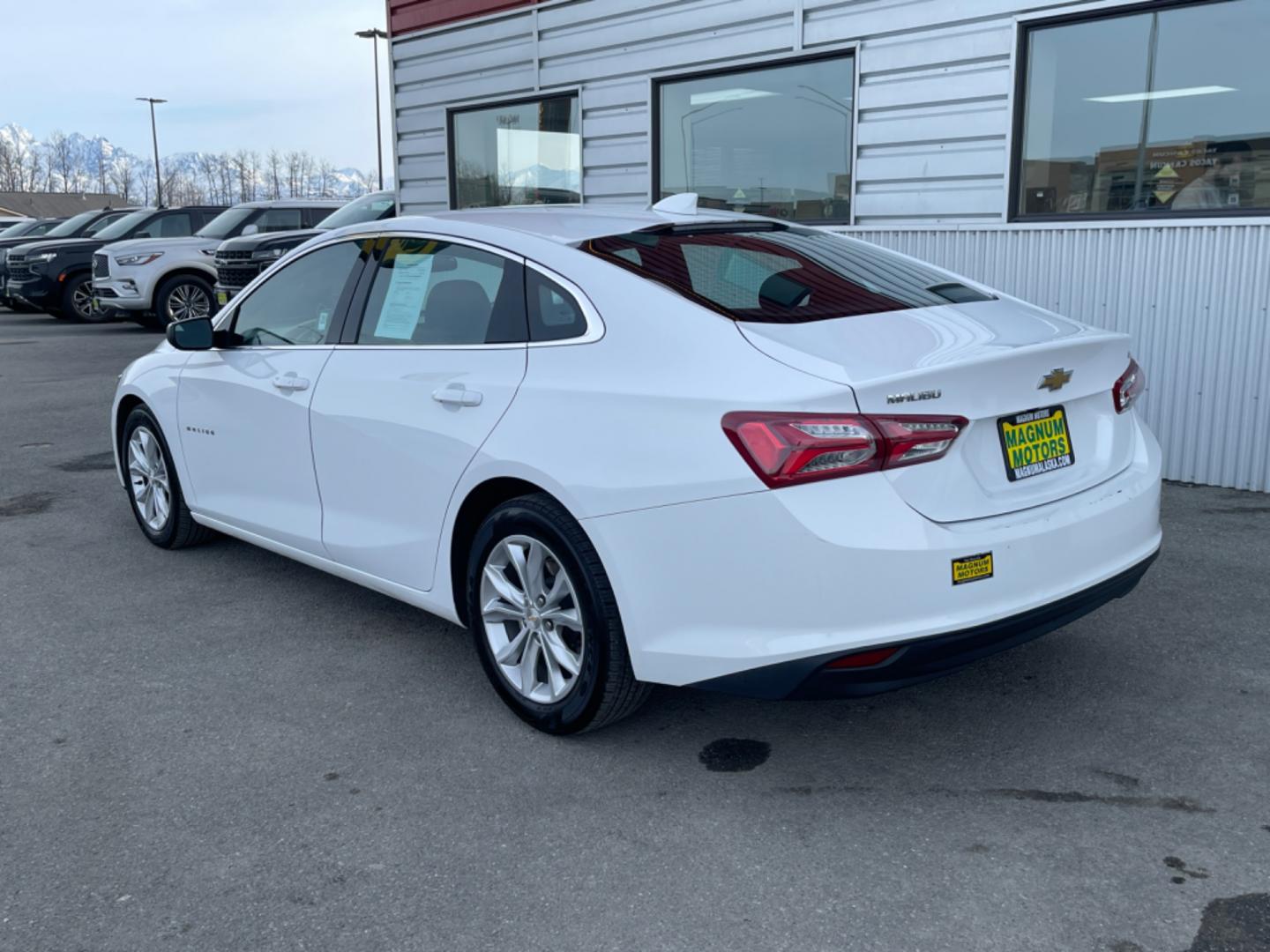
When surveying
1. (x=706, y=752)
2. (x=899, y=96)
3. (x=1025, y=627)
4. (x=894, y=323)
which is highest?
(x=899, y=96)

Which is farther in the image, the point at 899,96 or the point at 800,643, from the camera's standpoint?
the point at 899,96

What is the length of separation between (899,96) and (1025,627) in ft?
18.2

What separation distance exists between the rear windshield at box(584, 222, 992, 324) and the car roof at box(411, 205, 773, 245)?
0.09 m

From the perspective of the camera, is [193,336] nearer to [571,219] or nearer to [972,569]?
[571,219]

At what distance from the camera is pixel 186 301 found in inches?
674

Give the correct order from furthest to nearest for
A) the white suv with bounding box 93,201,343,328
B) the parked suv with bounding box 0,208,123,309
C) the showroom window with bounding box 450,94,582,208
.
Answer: the parked suv with bounding box 0,208,123,309
the white suv with bounding box 93,201,343,328
the showroom window with bounding box 450,94,582,208

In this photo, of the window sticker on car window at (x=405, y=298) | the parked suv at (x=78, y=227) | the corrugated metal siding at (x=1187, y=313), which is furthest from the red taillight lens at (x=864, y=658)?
the parked suv at (x=78, y=227)

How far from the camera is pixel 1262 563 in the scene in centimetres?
529

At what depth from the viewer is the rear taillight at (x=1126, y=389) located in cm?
358

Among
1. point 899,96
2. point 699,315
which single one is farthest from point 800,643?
point 899,96

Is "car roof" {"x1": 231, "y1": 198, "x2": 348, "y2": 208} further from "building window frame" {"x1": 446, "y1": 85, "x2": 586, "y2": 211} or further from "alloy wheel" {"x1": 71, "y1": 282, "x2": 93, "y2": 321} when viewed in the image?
"building window frame" {"x1": 446, "y1": 85, "x2": 586, "y2": 211}

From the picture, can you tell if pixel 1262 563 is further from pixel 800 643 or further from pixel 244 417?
pixel 244 417

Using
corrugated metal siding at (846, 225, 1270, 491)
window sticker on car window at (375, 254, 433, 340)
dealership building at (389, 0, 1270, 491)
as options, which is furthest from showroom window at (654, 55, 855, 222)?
window sticker on car window at (375, 254, 433, 340)

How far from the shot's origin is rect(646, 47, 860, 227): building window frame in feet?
26.6
